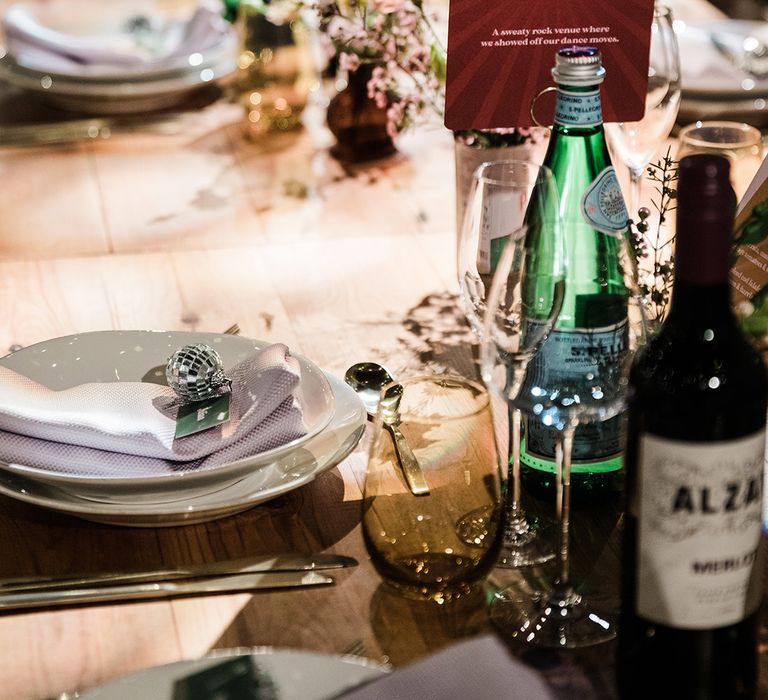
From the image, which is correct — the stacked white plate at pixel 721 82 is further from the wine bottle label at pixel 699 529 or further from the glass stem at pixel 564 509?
the wine bottle label at pixel 699 529

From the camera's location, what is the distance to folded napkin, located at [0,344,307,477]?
872mm

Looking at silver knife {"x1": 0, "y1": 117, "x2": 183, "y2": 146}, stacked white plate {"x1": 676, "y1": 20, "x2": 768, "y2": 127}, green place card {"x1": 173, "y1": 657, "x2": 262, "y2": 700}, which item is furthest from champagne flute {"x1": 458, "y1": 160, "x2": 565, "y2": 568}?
silver knife {"x1": 0, "y1": 117, "x2": 183, "y2": 146}

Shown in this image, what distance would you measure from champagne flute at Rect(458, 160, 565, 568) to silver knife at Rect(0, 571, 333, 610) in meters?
0.15

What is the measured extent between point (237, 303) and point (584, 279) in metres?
0.46

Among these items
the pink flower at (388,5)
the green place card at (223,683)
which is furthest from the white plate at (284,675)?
the pink flower at (388,5)

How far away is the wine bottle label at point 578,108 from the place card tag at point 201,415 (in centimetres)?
33

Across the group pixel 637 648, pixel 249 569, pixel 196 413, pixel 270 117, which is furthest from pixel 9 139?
pixel 637 648

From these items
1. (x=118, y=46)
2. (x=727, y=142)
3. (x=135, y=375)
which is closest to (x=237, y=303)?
(x=135, y=375)

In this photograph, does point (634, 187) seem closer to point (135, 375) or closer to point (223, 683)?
point (135, 375)

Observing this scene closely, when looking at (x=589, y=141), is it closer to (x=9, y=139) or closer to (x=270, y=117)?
(x=270, y=117)

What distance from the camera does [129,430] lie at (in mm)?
890

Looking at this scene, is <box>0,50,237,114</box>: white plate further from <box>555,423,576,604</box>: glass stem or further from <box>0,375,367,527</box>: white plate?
<box>555,423,576,604</box>: glass stem

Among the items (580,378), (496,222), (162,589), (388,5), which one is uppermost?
(388,5)

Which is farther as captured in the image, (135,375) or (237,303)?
(237,303)
